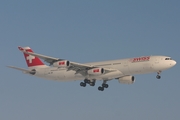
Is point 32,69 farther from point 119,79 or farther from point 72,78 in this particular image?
point 119,79

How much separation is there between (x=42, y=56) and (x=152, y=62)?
Result: 791 inches

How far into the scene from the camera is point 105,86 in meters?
102

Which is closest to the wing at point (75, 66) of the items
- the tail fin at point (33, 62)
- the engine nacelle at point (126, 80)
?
the engine nacelle at point (126, 80)

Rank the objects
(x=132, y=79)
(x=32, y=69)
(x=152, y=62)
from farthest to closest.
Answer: (x=32, y=69) → (x=132, y=79) → (x=152, y=62)

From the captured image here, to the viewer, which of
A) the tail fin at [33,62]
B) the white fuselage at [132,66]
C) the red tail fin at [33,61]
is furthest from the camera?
the red tail fin at [33,61]

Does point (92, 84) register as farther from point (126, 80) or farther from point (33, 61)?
point (33, 61)

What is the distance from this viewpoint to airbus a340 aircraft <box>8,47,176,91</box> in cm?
9069

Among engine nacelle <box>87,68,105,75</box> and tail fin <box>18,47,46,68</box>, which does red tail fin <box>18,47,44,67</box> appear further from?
engine nacelle <box>87,68,105,75</box>

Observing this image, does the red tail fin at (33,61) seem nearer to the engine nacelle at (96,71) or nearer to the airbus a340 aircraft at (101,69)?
the airbus a340 aircraft at (101,69)

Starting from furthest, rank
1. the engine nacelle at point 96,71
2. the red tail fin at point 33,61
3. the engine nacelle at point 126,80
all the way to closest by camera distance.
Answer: the red tail fin at point 33,61
the engine nacelle at point 126,80
the engine nacelle at point 96,71

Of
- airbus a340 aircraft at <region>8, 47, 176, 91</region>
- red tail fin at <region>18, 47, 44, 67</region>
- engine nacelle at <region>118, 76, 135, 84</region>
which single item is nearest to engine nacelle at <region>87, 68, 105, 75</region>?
airbus a340 aircraft at <region>8, 47, 176, 91</region>

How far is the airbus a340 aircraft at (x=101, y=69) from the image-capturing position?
90.7 metres

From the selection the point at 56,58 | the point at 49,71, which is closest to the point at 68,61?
the point at 56,58

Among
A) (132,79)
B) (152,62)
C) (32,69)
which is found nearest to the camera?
(152,62)
